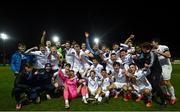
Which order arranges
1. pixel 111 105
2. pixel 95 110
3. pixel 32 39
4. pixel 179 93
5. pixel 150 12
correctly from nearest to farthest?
pixel 95 110 < pixel 111 105 < pixel 179 93 < pixel 150 12 < pixel 32 39

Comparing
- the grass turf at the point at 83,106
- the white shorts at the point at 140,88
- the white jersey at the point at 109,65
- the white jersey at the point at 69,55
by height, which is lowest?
the grass turf at the point at 83,106

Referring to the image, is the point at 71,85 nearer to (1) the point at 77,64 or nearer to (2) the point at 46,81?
(2) the point at 46,81

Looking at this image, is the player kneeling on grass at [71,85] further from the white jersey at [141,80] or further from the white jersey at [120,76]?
the white jersey at [141,80]

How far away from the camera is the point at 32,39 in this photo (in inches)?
2151

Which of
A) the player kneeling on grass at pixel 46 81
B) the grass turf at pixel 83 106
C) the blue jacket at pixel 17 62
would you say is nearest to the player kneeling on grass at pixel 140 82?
the grass turf at pixel 83 106

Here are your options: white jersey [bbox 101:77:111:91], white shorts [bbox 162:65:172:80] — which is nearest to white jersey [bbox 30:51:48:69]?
white jersey [bbox 101:77:111:91]

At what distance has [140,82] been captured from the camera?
41.5 ft

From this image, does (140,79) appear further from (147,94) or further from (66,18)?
(66,18)

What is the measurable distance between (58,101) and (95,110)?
198cm

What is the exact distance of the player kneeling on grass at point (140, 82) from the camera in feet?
40.2

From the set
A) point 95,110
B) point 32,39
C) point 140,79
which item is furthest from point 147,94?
point 32,39

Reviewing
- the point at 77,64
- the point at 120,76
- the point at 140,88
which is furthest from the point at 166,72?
the point at 77,64

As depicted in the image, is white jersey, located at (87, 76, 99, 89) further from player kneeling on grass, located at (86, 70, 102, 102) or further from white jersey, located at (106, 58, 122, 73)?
white jersey, located at (106, 58, 122, 73)

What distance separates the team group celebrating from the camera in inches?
472
